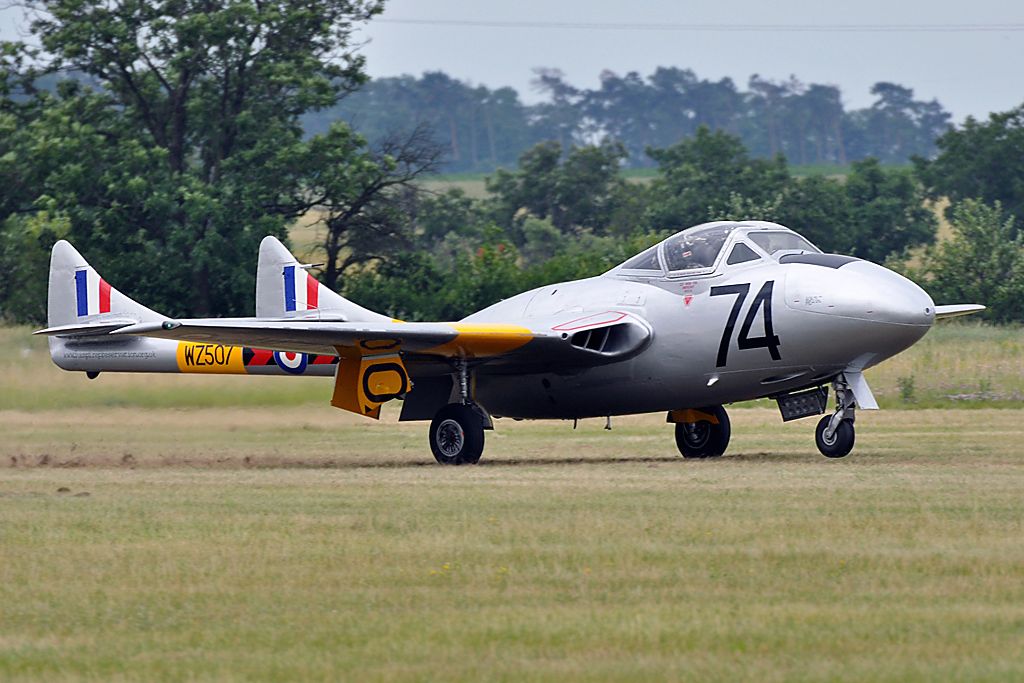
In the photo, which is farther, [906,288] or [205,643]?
[906,288]

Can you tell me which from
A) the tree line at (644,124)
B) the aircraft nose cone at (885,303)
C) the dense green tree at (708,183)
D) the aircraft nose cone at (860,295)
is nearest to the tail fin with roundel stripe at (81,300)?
the aircraft nose cone at (860,295)

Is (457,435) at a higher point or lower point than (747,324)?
lower

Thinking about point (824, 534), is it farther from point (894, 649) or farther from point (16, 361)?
point (16, 361)

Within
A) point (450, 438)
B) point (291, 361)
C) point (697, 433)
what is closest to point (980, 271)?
point (697, 433)

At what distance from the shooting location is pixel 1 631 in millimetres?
8445

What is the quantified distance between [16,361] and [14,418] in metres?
1.09

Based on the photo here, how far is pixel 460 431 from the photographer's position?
19.0 m

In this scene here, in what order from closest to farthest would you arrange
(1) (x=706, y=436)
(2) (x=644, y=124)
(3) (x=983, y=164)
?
1. (1) (x=706, y=436)
2. (3) (x=983, y=164)
3. (2) (x=644, y=124)

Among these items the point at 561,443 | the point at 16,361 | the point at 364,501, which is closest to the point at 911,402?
the point at 561,443

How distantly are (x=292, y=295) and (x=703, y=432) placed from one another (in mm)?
6033

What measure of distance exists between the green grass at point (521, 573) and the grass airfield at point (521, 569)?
0.03 metres

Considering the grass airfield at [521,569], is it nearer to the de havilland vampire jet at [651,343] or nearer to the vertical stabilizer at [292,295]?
the de havilland vampire jet at [651,343]

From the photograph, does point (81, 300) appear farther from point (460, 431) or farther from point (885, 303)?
point (885, 303)

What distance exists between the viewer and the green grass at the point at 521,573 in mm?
7648
